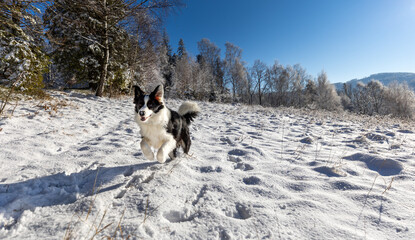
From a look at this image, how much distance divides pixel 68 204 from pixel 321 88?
41614mm

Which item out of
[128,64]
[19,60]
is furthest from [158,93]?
[128,64]

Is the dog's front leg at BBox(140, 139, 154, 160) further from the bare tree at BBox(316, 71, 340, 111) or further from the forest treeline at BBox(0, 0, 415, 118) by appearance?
the bare tree at BBox(316, 71, 340, 111)

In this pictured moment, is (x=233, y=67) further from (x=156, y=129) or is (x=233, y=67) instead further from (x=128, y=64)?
(x=156, y=129)

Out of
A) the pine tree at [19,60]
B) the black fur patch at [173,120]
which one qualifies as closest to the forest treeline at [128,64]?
the pine tree at [19,60]

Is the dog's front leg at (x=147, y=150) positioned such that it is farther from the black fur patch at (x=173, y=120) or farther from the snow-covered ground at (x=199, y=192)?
the black fur patch at (x=173, y=120)

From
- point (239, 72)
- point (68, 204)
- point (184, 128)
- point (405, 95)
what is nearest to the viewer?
point (68, 204)

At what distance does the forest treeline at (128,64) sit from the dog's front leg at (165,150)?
2737mm

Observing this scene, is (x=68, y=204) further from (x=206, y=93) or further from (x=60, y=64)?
(x=206, y=93)

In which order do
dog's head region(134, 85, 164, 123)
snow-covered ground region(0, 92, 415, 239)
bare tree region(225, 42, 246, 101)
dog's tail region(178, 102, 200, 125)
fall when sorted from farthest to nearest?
1. bare tree region(225, 42, 246, 101)
2. dog's tail region(178, 102, 200, 125)
3. dog's head region(134, 85, 164, 123)
4. snow-covered ground region(0, 92, 415, 239)

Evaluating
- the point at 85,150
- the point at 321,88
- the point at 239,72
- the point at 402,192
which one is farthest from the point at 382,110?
the point at 85,150

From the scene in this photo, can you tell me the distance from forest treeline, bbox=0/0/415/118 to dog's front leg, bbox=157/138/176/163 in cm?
274

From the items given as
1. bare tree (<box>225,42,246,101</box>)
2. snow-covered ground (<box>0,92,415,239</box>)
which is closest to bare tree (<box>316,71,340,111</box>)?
bare tree (<box>225,42,246,101</box>)

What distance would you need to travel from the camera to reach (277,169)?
8.72 ft

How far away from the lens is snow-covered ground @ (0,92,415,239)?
1.40 meters
